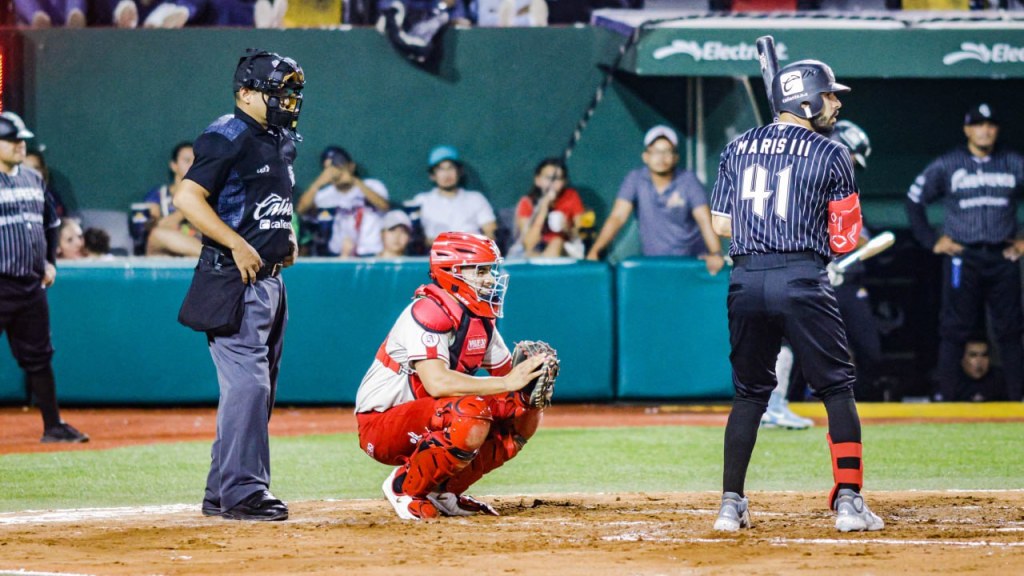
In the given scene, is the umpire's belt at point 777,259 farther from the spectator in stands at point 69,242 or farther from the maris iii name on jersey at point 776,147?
the spectator in stands at point 69,242

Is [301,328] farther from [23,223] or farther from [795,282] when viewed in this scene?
[795,282]

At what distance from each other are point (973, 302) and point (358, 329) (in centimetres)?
489

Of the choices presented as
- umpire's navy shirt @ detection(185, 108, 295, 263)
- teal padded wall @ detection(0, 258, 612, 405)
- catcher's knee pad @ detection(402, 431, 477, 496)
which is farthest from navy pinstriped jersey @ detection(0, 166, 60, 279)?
catcher's knee pad @ detection(402, 431, 477, 496)

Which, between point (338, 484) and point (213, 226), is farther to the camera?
point (338, 484)

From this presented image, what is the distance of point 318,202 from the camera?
41.9 feet

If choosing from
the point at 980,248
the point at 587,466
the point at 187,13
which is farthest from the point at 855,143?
the point at 187,13

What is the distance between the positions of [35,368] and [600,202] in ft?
19.5

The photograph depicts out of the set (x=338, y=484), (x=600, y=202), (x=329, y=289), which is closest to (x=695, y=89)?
(x=600, y=202)

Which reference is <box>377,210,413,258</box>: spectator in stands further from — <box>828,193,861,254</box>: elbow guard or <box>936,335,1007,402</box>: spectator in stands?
<box>828,193,861,254</box>: elbow guard

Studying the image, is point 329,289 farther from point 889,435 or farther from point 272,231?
point 272,231

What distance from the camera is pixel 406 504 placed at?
236 inches

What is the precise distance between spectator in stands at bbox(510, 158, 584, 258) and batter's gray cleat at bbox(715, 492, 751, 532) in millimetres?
6685

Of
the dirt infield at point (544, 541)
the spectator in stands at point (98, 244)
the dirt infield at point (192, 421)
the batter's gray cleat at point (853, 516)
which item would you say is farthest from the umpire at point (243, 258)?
the spectator in stands at point (98, 244)

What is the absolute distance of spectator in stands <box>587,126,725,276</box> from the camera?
1179 centimetres
